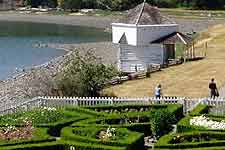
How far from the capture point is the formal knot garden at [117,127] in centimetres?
2145

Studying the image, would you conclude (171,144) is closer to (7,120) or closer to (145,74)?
(7,120)

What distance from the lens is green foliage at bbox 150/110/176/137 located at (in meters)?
24.5

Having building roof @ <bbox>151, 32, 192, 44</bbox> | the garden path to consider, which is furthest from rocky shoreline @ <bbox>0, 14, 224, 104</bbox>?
the garden path

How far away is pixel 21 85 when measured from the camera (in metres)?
51.1

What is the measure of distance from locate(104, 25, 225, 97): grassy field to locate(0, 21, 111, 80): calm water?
Answer: 2012 centimetres

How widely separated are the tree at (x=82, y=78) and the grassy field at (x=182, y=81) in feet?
6.39

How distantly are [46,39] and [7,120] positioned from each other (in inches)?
3214

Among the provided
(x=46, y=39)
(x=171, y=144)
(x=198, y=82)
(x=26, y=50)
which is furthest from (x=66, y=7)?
(x=171, y=144)

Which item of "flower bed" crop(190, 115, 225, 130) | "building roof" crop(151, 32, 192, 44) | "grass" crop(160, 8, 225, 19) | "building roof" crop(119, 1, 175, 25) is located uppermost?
"building roof" crop(119, 1, 175, 25)

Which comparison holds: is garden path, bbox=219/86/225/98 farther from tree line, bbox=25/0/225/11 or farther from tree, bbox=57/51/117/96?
tree line, bbox=25/0/225/11

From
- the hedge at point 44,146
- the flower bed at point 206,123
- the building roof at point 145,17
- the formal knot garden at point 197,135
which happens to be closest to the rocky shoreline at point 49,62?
the building roof at point 145,17

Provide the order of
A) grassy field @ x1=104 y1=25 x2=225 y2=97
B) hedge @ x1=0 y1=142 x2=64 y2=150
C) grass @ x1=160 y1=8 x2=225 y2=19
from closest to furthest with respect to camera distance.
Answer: hedge @ x1=0 y1=142 x2=64 y2=150 → grassy field @ x1=104 y1=25 x2=225 y2=97 → grass @ x1=160 y1=8 x2=225 y2=19

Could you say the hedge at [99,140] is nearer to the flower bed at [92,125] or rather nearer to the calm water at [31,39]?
the flower bed at [92,125]

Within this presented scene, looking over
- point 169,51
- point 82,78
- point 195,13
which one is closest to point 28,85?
point 169,51
